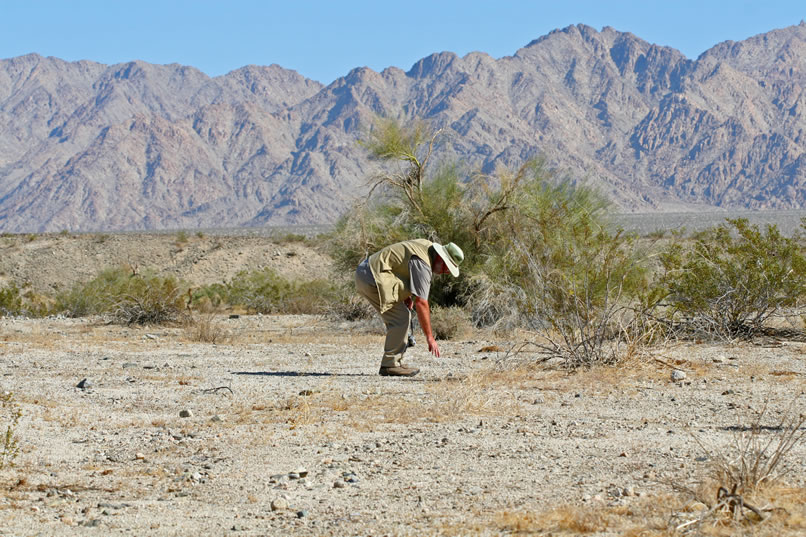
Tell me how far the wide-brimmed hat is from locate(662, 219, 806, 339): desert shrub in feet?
13.5

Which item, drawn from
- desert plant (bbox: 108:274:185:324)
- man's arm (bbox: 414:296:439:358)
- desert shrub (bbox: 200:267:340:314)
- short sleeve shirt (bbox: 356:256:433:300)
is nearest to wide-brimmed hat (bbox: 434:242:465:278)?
short sleeve shirt (bbox: 356:256:433:300)

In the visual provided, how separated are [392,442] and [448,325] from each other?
357 inches

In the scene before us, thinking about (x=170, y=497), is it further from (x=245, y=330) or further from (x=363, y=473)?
(x=245, y=330)

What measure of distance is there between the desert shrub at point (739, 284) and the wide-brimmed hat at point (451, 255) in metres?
4.10

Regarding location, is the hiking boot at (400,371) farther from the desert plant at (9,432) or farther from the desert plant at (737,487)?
the desert plant at (737,487)

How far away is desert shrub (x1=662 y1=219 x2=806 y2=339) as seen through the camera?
13.3 m

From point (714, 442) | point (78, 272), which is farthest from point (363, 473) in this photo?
point (78, 272)

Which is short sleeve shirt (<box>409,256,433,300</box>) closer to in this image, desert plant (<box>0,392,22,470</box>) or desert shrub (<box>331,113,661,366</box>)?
desert plant (<box>0,392,22,470</box>)

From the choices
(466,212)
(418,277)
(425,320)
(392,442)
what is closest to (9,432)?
(392,442)

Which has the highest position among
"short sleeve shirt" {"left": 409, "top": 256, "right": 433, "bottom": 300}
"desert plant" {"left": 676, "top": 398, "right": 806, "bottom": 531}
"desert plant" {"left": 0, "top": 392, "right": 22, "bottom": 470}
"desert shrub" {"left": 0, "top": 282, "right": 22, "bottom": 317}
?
"short sleeve shirt" {"left": 409, "top": 256, "right": 433, "bottom": 300}

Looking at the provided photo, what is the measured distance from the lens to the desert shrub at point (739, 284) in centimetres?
1330

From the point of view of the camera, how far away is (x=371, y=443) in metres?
6.80

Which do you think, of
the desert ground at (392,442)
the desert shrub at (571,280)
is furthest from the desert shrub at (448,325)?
the desert ground at (392,442)

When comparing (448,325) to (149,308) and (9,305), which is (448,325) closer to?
(149,308)
